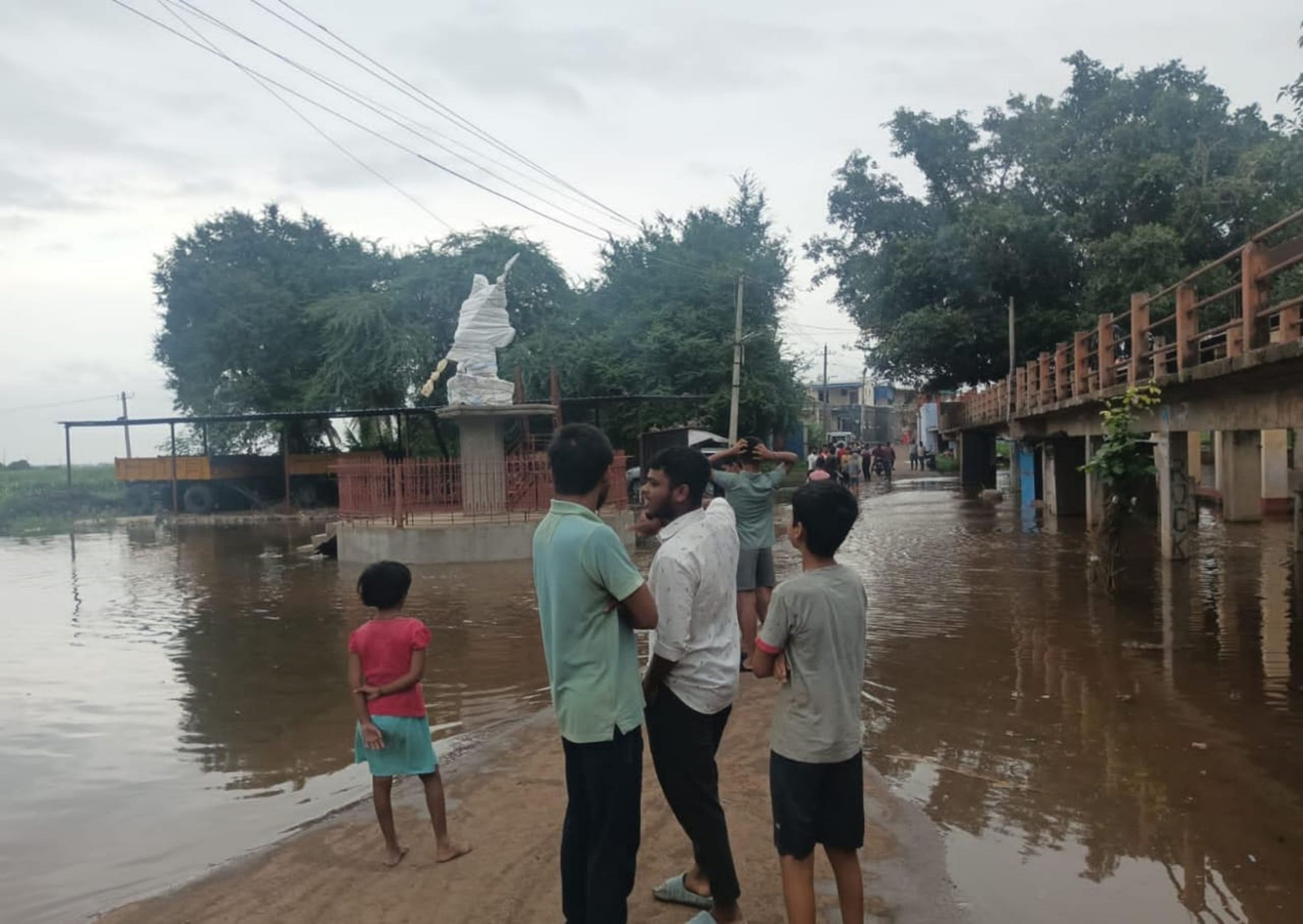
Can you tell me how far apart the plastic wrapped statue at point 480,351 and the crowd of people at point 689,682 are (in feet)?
48.0

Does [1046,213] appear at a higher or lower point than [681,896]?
higher

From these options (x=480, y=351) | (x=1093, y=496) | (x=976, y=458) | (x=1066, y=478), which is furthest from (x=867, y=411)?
(x=480, y=351)

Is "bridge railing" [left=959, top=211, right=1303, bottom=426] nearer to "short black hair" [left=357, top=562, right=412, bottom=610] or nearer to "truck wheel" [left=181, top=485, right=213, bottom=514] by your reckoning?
"short black hair" [left=357, top=562, right=412, bottom=610]

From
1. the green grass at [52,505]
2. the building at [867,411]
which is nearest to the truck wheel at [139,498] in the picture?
the green grass at [52,505]

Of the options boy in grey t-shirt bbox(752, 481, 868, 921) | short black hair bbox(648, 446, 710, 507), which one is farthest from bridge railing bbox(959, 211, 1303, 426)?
boy in grey t-shirt bbox(752, 481, 868, 921)

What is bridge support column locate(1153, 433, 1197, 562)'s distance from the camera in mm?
12930

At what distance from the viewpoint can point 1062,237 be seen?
28.3m

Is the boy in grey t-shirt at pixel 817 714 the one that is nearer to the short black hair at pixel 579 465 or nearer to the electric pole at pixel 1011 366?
the short black hair at pixel 579 465

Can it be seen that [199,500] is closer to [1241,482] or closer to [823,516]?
[1241,482]

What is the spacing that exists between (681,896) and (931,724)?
3.01 meters

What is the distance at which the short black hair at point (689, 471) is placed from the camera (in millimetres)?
3680

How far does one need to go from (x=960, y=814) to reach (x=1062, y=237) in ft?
89.3

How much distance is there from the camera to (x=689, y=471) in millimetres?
3697

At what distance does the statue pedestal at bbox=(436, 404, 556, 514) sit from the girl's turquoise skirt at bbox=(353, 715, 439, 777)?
12.9 meters
